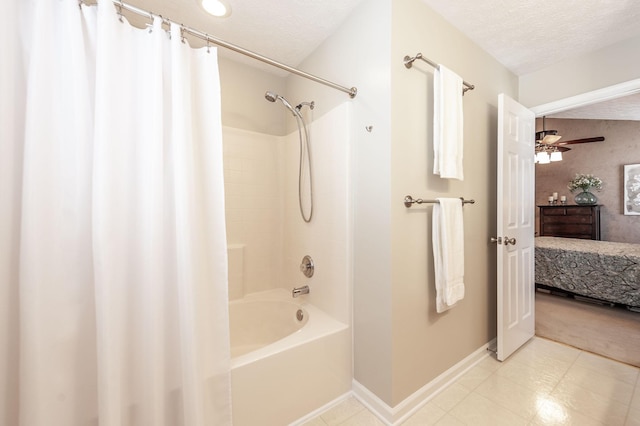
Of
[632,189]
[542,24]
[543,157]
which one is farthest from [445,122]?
[632,189]

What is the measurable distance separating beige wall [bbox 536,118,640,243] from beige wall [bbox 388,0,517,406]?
474cm

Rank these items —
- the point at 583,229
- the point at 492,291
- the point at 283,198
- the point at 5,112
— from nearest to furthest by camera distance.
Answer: the point at 5,112 < the point at 492,291 < the point at 283,198 < the point at 583,229

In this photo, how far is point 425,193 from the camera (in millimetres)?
1489

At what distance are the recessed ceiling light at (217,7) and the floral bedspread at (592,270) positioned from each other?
422 cm

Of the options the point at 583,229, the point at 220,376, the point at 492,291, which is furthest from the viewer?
the point at 583,229

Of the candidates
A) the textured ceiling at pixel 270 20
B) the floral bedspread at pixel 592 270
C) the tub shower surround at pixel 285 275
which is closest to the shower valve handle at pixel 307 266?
the tub shower surround at pixel 285 275

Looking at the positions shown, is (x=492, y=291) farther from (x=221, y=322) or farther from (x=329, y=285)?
(x=221, y=322)

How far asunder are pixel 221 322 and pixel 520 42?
2.60 metres

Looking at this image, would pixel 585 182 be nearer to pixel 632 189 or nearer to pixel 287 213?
pixel 632 189

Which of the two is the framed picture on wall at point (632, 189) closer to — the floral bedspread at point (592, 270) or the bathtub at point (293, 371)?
the floral bedspread at point (592, 270)

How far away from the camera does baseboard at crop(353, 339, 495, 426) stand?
1.36 m

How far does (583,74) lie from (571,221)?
15.1 ft

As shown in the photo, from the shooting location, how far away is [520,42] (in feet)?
5.76

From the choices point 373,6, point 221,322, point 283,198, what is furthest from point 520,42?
point 221,322
